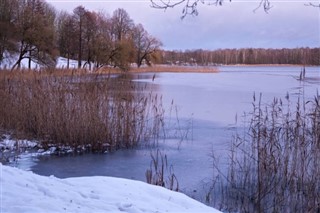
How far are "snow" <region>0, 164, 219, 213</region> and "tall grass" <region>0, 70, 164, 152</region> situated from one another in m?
4.89

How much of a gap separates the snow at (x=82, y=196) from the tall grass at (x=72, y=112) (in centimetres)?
489

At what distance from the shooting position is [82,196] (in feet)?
12.5

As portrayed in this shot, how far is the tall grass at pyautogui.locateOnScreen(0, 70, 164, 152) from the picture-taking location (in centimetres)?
948

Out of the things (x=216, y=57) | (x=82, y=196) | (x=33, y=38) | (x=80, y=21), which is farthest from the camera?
(x=216, y=57)

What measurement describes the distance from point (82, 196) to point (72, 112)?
231 inches

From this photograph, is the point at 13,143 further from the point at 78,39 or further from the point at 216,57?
the point at 216,57

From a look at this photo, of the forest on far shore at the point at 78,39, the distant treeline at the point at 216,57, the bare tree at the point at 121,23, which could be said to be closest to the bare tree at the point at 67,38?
the forest on far shore at the point at 78,39

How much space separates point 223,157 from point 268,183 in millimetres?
2210

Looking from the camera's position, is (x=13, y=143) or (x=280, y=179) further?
(x=13, y=143)

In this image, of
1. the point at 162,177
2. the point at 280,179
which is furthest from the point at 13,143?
the point at 280,179

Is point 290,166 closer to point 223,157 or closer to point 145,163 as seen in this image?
point 223,157

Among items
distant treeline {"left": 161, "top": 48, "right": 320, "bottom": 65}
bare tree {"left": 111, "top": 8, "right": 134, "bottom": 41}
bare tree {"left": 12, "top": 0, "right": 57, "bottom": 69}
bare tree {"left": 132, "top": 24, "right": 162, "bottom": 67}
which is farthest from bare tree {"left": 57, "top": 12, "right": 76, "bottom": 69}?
distant treeline {"left": 161, "top": 48, "right": 320, "bottom": 65}

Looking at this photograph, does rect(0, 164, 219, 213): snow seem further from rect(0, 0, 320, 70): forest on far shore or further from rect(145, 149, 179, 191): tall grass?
rect(0, 0, 320, 70): forest on far shore

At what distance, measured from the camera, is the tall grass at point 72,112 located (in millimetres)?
9477
